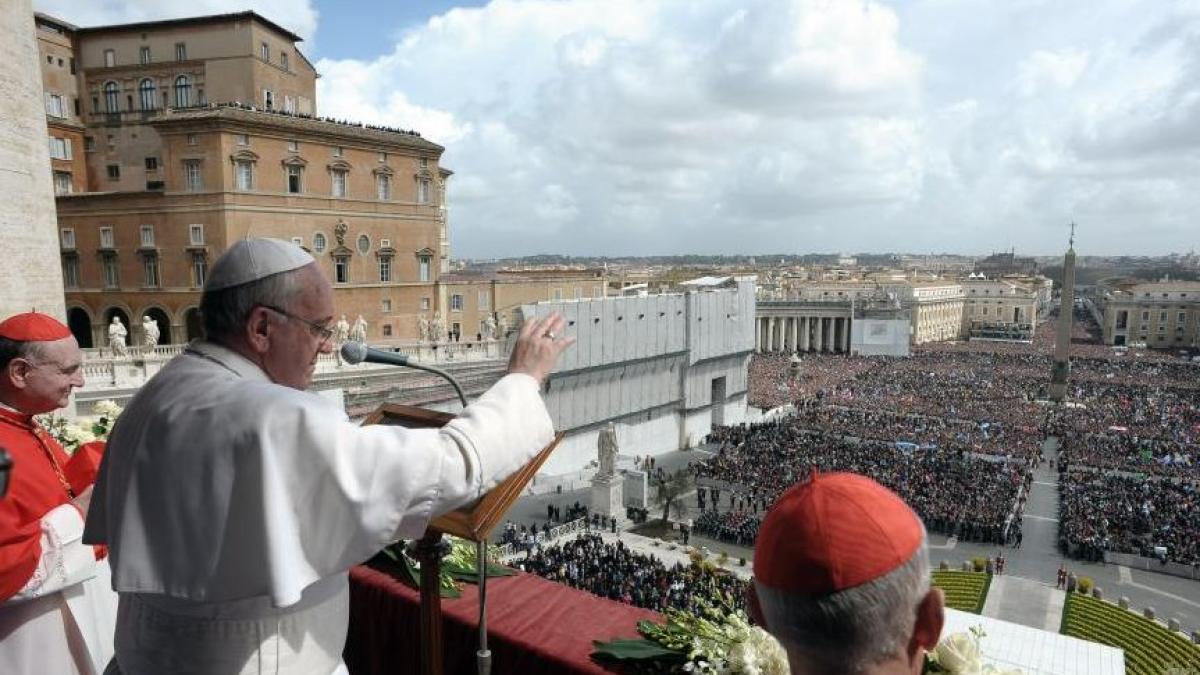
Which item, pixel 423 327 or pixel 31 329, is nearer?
pixel 31 329

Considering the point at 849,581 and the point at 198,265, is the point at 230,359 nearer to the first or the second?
the point at 849,581

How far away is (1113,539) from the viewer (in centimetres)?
2178

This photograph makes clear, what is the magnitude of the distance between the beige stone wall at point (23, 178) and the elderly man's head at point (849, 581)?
9881 mm

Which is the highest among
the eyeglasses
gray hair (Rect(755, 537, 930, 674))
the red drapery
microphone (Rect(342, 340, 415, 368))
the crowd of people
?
the eyeglasses

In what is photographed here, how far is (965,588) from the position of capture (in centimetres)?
1814

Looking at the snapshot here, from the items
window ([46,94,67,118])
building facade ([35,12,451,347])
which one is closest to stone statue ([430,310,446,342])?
building facade ([35,12,451,347])

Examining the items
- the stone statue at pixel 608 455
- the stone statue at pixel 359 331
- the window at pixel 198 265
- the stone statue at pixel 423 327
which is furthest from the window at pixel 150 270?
the stone statue at pixel 608 455

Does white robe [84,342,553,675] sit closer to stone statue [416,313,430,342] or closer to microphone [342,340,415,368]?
microphone [342,340,415,368]

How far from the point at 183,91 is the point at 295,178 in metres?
6.08

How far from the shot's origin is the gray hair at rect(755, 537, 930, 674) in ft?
4.54

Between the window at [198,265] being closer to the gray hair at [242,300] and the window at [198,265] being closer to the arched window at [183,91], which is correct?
the arched window at [183,91]

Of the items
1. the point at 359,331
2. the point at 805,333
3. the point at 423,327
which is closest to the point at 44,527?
the point at 359,331

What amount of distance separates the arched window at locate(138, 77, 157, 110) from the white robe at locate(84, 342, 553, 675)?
32.5 metres

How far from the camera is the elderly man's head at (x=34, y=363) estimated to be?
125 inches
